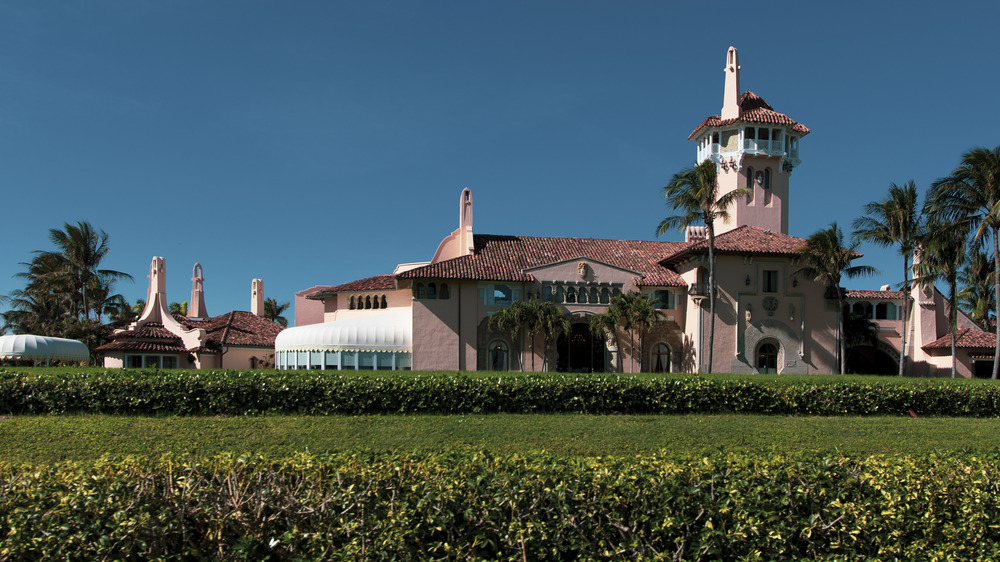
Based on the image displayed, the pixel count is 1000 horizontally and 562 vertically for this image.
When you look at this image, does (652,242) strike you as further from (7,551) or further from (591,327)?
(7,551)

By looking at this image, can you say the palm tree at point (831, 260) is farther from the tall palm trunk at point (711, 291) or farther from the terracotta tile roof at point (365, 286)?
the terracotta tile roof at point (365, 286)

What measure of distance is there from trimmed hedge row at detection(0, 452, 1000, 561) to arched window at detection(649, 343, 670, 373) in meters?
29.8

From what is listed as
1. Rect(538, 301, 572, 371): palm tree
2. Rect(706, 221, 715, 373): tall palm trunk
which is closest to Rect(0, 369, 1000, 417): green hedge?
Rect(706, 221, 715, 373): tall palm trunk

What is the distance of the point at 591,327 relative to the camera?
119ft

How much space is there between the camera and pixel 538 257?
3922 cm

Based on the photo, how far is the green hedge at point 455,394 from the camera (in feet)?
65.3

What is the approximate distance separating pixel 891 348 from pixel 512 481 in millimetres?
40043

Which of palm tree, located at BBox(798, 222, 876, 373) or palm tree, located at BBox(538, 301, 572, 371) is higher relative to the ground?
palm tree, located at BBox(798, 222, 876, 373)

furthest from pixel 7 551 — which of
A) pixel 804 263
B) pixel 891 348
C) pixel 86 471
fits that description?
pixel 891 348

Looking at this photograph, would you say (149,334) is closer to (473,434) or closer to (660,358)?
(660,358)

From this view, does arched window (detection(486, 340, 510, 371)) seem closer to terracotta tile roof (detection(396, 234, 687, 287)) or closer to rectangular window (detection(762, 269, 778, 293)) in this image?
terracotta tile roof (detection(396, 234, 687, 287))

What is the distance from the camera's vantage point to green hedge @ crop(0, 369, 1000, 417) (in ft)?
65.3

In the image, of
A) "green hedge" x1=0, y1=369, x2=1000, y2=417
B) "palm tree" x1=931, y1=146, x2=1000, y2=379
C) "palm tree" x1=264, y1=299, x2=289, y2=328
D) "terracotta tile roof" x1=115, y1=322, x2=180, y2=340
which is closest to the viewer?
"green hedge" x1=0, y1=369, x2=1000, y2=417

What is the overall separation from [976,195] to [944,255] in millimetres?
3369
